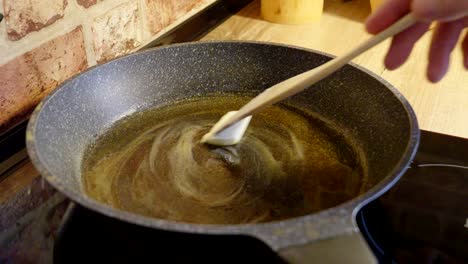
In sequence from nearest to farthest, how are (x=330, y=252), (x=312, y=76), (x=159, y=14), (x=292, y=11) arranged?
1. (x=330, y=252)
2. (x=312, y=76)
3. (x=159, y=14)
4. (x=292, y=11)

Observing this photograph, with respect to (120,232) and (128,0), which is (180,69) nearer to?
(128,0)

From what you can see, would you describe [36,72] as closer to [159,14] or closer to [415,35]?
[159,14]

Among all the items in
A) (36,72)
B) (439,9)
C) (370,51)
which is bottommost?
(370,51)

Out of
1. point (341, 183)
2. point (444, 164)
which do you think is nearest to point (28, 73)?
point (341, 183)

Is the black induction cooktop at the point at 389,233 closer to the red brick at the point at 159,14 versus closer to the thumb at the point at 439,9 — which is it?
the thumb at the point at 439,9

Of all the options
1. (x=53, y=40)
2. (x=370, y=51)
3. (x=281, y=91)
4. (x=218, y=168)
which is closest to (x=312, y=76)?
(x=281, y=91)

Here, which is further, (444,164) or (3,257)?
(444,164)

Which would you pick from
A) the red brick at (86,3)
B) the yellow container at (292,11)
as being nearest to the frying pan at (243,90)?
the red brick at (86,3)
